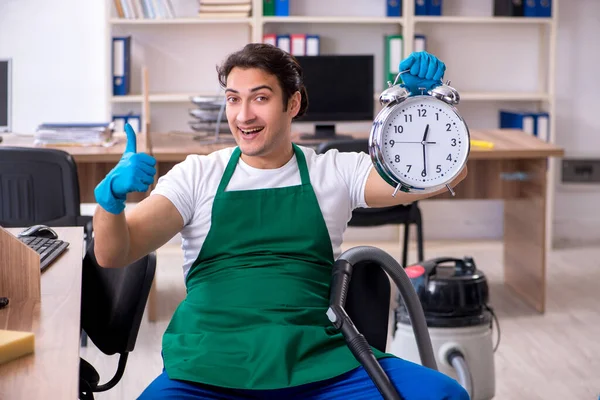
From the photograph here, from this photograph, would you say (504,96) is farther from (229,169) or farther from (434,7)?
(229,169)

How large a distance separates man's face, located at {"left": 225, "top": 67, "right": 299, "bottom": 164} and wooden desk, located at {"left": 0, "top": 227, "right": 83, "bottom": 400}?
46 centimetres

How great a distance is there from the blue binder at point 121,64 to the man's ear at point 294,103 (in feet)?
9.53

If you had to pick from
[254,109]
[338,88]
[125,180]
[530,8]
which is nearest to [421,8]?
[530,8]

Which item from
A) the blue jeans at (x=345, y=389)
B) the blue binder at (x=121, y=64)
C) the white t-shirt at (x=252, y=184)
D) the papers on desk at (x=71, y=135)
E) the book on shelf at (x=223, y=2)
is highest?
the book on shelf at (x=223, y=2)

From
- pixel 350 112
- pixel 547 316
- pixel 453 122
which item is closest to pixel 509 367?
pixel 547 316

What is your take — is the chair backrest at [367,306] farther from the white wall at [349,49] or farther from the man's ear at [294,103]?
the white wall at [349,49]

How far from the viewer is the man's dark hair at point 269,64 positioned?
A: 2049 millimetres

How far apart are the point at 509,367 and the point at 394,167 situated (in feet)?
5.98

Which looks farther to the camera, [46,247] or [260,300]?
[46,247]

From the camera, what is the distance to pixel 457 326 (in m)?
2.88

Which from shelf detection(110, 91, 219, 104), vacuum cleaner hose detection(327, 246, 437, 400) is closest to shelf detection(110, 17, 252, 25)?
shelf detection(110, 91, 219, 104)

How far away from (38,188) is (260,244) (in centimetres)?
159

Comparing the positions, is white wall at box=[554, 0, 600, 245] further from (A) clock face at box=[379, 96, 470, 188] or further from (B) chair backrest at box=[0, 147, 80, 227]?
(A) clock face at box=[379, 96, 470, 188]

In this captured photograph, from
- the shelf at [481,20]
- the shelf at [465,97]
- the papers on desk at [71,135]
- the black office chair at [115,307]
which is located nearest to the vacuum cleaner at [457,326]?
the black office chair at [115,307]
